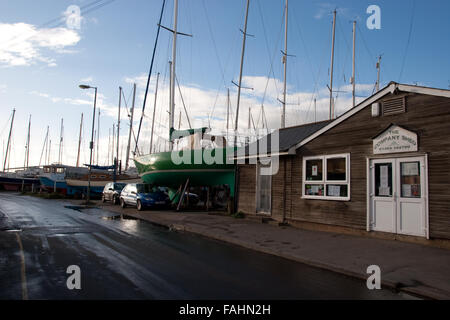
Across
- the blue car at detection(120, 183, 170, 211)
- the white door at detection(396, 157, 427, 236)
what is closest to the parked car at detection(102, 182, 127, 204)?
the blue car at detection(120, 183, 170, 211)

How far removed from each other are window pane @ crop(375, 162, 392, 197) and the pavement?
1411mm

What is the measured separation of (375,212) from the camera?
10430mm

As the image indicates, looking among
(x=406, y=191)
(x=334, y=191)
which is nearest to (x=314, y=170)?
(x=334, y=191)

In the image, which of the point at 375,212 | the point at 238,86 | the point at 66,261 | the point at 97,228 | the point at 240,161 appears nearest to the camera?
the point at 66,261

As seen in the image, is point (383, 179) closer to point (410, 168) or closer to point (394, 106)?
point (410, 168)

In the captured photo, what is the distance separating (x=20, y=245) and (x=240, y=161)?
954cm

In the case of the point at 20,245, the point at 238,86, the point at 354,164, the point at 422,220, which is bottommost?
the point at 20,245

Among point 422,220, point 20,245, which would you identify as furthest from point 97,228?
point 422,220

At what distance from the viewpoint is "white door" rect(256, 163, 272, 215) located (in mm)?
14742

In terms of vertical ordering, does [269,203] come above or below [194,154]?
below

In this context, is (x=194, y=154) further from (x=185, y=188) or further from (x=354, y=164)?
(x=354, y=164)

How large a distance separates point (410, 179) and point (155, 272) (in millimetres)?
7406

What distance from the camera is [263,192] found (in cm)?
1508

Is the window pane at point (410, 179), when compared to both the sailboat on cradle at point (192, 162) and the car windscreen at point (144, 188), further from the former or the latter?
the car windscreen at point (144, 188)
